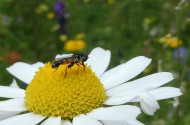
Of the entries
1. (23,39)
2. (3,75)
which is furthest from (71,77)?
(23,39)

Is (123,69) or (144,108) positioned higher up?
(123,69)

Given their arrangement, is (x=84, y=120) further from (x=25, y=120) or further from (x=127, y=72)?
(x=127, y=72)

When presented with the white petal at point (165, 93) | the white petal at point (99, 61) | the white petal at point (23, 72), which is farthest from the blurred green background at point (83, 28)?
the white petal at point (165, 93)

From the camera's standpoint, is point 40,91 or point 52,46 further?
point 52,46

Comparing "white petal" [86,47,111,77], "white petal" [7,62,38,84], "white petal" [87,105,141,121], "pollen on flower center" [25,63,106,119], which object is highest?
"white petal" [7,62,38,84]

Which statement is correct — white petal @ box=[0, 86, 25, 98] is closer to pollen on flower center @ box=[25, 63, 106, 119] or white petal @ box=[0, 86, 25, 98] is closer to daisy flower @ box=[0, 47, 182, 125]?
daisy flower @ box=[0, 47, 182, 125]

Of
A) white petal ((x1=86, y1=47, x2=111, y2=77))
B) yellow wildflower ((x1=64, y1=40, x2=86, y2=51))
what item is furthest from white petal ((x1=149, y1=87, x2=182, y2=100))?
yellow wildflower ((x1=64, y1=40, x2=86, y2=51))

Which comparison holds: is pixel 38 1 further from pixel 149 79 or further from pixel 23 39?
pixel 149 79
